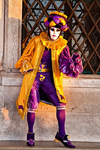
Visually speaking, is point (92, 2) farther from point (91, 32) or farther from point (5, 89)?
point (5, 89)

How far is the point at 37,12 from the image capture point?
201 inches

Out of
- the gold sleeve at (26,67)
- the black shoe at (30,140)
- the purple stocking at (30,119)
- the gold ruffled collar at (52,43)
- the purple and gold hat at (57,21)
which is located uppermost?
the purple and gold hat at (57,21)

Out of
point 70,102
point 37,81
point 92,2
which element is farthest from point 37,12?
point 70,102

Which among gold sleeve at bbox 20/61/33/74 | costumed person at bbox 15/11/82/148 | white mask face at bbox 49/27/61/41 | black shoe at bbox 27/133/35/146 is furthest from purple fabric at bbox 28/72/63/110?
white mask face at bbox 49/27/61/41

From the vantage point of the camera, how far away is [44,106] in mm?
4863

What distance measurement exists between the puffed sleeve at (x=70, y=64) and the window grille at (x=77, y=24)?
2.29 ft

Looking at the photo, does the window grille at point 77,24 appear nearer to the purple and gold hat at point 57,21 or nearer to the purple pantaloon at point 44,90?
the purple and gold hat at point 57,21

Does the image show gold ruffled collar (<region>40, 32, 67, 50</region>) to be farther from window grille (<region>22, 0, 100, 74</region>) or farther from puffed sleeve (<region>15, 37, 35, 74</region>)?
window grille (<region>22, 0, 100, 74</region>)

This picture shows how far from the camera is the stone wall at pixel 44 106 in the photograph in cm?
481

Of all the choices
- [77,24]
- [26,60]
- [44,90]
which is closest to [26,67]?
[26,60]

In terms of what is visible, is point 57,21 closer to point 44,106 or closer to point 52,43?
point 52,43

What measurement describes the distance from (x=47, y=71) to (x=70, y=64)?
1.59 feet

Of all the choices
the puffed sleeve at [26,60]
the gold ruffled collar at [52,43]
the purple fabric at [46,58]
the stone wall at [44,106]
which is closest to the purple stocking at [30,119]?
the stone wall at [44,106]

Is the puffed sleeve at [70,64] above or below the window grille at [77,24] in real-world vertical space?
below
